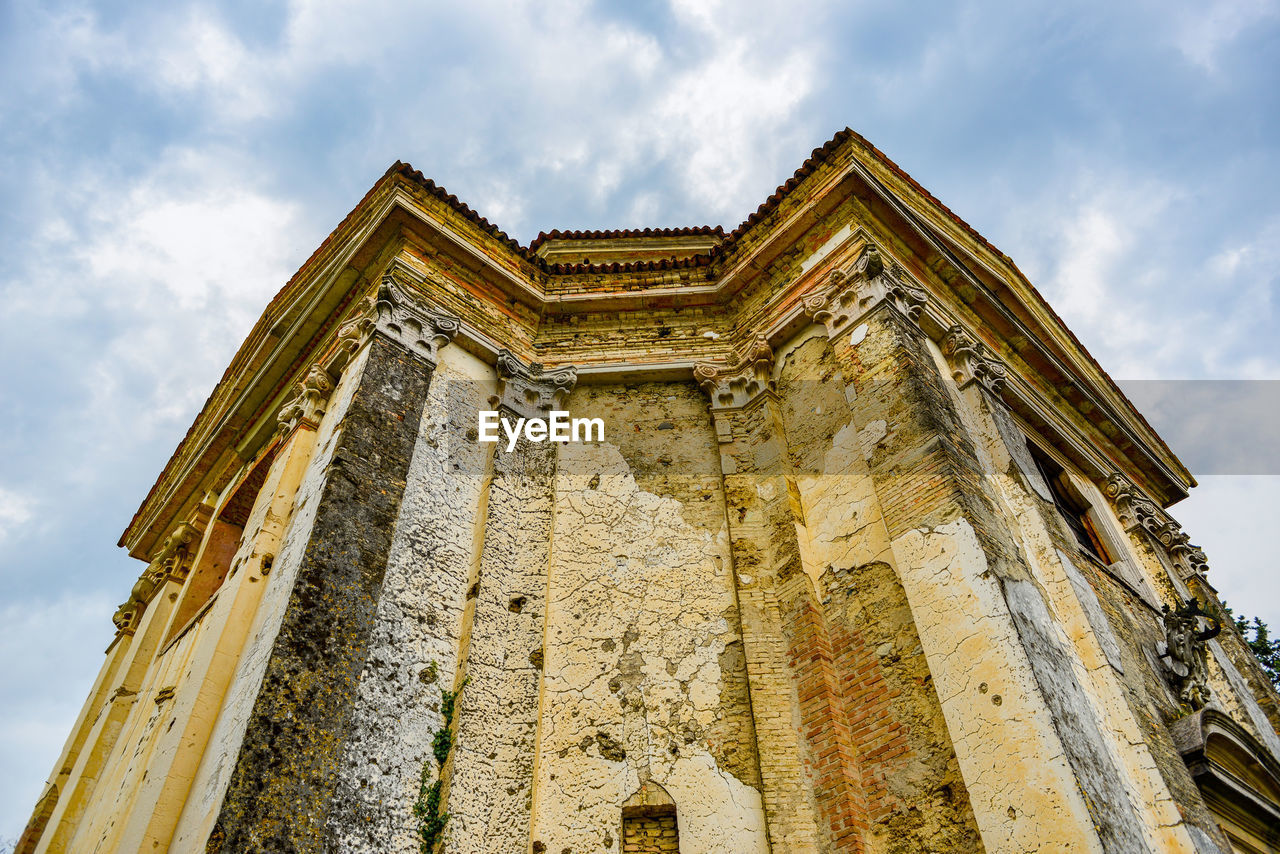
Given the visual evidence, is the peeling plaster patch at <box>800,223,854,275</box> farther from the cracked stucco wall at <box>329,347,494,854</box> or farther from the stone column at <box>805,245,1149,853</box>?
the cracked stucco wall at <box>329,347,494,854</box>

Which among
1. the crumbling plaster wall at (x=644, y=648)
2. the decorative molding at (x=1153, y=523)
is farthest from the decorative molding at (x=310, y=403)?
the decorative molding at (x=1153, y=523)

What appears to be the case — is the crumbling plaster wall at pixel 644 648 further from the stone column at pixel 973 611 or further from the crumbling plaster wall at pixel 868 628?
the stone column at pixel 973 611

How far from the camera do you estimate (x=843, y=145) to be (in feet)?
26.9

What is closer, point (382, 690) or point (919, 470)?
point (382, 690)

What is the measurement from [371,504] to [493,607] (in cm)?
124

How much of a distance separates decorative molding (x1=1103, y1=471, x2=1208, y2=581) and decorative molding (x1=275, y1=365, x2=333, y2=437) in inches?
369

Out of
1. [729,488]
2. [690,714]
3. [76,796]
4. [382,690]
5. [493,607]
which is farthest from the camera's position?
[76,796]

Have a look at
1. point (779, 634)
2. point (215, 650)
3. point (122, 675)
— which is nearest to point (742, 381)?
point (779, 634)

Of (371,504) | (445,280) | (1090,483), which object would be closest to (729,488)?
(371,504)

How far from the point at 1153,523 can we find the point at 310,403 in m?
10.2

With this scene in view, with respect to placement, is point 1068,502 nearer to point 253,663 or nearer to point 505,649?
point 505,649

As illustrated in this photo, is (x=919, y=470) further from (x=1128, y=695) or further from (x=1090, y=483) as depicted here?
(x=1090, y=483)

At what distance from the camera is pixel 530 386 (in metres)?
8.02

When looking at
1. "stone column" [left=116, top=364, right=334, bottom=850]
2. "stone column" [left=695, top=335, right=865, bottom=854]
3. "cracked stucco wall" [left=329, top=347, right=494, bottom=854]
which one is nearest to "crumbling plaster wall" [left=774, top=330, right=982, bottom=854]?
"stone column" [left=695, top=335, right=865, bottom=854]
